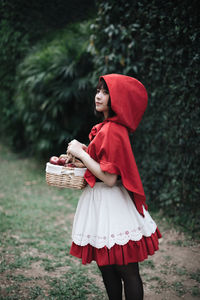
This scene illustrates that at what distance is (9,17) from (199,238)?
4.10 metres

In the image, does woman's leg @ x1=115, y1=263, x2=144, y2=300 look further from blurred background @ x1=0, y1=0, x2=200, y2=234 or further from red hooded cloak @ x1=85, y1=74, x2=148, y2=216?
blurred background @ x1=0, y1=0, x2=200, y2=234

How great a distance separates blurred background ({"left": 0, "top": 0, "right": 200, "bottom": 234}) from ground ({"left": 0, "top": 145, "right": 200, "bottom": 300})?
21.2 inches

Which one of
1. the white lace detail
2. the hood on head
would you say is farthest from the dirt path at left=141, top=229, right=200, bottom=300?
the hood on head

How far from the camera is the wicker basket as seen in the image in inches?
72.0

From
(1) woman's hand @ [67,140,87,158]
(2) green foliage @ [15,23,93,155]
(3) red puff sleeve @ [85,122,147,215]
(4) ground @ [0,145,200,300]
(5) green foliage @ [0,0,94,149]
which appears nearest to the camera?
(3) red puff sleeve @ [85,122,147,215]

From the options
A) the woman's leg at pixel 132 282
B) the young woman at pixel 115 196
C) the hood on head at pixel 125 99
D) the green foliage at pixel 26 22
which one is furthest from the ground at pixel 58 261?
the green foliage at pixel 26 22

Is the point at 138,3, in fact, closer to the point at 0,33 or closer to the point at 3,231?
the point at 0,33

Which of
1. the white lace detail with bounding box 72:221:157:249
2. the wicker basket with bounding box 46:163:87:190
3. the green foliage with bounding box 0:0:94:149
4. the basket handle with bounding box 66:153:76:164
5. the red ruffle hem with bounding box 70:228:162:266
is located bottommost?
the red ruffle hem with bounding box 70:228:162:266

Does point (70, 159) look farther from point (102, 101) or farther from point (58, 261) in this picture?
point (58, 261)

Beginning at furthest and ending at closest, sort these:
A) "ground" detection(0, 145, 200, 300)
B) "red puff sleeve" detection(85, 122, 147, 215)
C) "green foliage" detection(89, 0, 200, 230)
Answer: "green foliage" detection(89, 0, 200, 230)
"ground" detection(0, 145, 200, 300)
"red puff sleeve" detection(85, 122, 147, 215)

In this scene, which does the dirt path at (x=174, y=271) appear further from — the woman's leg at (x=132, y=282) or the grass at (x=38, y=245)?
the woman's leg at (x=132, y=282)

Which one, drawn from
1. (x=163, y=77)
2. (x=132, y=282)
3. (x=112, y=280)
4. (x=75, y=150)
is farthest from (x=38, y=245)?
(x=163, y=77)

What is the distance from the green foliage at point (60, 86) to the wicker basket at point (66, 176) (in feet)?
12.7

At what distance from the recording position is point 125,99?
1777mm
